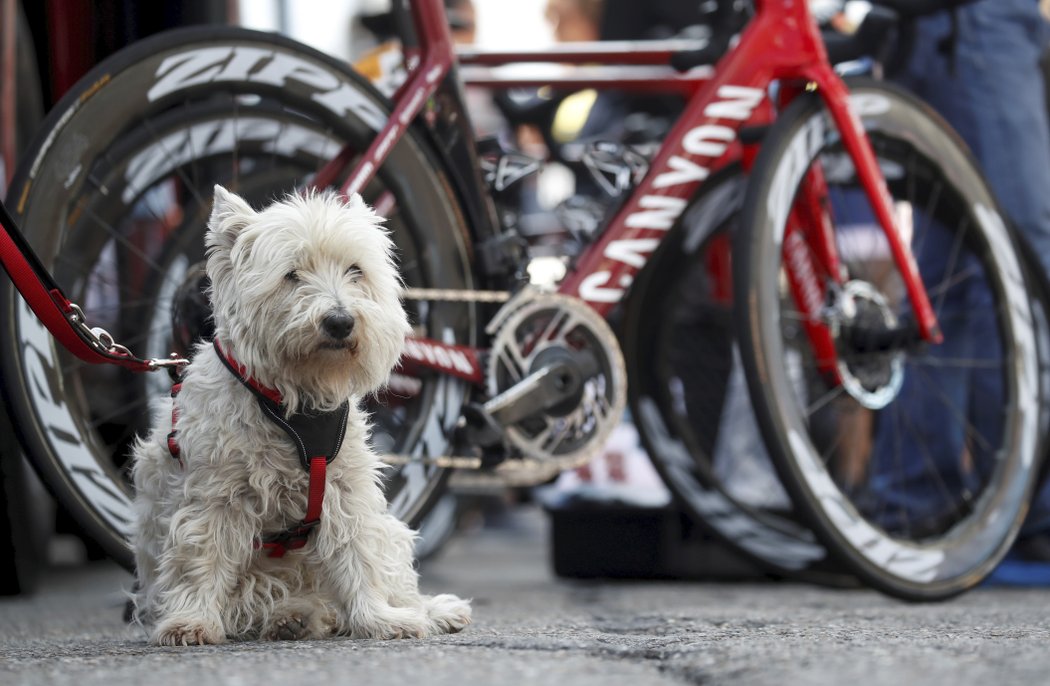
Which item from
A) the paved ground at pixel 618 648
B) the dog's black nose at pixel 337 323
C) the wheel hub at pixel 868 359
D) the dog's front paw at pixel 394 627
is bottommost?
the paved ground at pixel 618 648

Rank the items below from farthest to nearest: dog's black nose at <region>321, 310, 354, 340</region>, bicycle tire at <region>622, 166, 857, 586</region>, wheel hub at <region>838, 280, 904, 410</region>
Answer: bicycle tire at <region>622, 166, 857, 586</region> → wheel hub at <region>838, 280, 904, 410</region> → dog's black nose at <region>321, 310, 354, 340</region>

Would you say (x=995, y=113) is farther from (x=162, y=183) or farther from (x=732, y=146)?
(x=162, y=183)

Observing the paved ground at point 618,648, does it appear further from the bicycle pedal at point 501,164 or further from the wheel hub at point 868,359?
the bicycle pedal at point 501,164

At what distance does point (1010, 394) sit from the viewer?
142 inches

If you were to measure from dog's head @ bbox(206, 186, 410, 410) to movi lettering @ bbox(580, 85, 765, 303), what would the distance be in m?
1.03

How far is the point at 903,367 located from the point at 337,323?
210cm

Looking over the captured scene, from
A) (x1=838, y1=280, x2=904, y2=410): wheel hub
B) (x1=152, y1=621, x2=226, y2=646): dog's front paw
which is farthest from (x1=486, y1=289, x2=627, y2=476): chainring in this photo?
(x1=152, y1=621, x2=226, y2=646): dog's front paw

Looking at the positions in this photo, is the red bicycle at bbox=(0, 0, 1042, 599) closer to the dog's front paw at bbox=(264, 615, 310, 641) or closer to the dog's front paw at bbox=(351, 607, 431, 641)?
the dog's front paw at bbox=(264, 615, 310, 641)

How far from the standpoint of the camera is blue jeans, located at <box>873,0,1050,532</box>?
4.09 meters

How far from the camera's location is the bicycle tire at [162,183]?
2.67 meters

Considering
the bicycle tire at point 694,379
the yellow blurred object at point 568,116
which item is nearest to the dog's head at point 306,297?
the bicycle tire at point 694,379

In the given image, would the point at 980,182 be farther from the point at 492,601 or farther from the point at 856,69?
the point at 492,601

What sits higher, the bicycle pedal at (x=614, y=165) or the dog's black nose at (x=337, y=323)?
the bicycle pedal at (x=614, y=165)

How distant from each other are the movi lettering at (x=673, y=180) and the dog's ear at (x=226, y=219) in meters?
1.15
